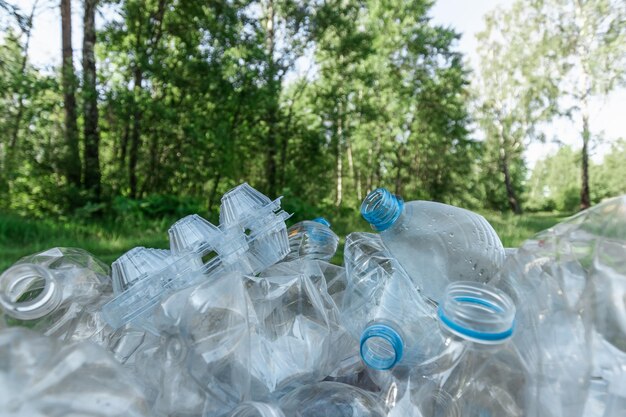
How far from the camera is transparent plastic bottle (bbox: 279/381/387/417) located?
606mm

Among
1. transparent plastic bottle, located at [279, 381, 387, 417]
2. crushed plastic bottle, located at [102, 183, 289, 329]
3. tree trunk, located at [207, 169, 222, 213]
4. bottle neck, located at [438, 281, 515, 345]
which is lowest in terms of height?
tree trunk, located at [207, 169, 222, 213]

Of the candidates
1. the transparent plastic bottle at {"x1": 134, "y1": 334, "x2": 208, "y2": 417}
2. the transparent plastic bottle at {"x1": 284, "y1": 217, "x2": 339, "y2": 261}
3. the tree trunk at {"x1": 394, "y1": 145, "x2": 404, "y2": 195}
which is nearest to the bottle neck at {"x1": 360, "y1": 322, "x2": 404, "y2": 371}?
the transparent plastic bottle at {"x1": 134, "y1": 334, "x2": 208, "y2": 417}

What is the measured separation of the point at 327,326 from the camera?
30.6 inches

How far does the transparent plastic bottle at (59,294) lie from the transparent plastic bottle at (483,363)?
2.04ft

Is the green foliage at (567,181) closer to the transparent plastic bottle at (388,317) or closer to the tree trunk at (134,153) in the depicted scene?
the tree trunk at (134,153)

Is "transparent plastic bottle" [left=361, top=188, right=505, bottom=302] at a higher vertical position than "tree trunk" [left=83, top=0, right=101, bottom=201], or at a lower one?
lower

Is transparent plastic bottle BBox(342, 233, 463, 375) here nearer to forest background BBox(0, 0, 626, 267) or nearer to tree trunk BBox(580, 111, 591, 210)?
forest background BBox(0, 0, 626, 267)

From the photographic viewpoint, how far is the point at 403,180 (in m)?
21.5

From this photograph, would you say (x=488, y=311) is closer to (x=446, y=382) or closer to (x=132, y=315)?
(x=446, y=382)

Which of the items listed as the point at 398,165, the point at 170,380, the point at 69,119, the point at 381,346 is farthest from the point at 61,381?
the point at 398,165

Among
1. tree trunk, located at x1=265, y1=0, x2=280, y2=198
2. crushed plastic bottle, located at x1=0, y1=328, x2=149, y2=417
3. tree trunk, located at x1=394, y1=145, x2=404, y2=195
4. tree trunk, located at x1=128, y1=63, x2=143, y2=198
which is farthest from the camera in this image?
tree trunk, located at x1=394, y1=145, x2=404, y2=195

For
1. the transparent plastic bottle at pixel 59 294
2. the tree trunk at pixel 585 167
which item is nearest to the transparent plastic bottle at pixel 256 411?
the transparent plastic bottle at pixel 59 294

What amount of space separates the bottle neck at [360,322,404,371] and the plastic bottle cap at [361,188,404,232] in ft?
0.74

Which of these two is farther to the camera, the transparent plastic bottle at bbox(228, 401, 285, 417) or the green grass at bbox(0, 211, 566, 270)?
the green grass at bbox(0, 211, 566, 270)
